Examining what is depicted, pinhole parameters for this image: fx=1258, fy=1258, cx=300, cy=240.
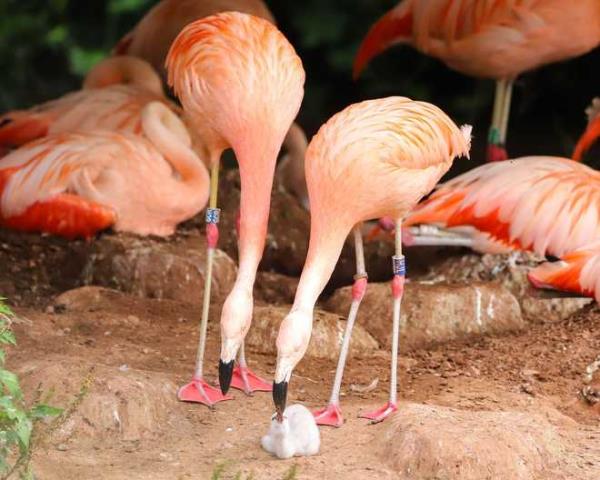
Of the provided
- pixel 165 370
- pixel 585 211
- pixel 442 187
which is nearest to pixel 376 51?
pixel 442 187

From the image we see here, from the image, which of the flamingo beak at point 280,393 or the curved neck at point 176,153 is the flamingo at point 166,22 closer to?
the curved neck at point 176,153

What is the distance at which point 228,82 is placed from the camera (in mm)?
4449

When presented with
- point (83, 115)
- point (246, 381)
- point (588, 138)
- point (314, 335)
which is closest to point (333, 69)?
point (83, 115)

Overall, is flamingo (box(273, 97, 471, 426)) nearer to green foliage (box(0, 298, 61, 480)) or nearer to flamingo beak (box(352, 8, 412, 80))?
green foliage (box(0, 298, 61, 480))

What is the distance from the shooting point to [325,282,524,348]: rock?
548 centimetres

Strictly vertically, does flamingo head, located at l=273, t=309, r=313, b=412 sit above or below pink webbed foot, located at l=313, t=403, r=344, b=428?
above

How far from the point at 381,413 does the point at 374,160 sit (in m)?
0.87

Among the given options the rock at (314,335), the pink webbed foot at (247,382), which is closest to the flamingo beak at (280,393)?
the pink webbed foot at (247,382)

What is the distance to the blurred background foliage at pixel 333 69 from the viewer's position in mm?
8008

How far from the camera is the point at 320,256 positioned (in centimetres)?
417

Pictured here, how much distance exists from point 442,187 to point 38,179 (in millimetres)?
1967

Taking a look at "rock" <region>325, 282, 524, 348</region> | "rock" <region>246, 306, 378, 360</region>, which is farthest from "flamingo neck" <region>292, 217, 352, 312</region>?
"rock" <region>325, 282, 524, 348</region>

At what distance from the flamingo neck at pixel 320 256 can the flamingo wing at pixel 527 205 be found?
1.68 meters

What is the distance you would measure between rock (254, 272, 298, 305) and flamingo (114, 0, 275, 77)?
1.67 meters
